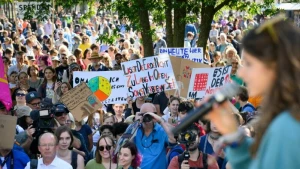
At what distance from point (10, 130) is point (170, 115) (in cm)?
276

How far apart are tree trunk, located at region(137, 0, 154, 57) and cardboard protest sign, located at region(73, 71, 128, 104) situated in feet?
5.21

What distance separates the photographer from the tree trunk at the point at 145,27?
1281 centimetres

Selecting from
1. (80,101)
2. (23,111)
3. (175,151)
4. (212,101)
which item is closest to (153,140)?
(175,151)

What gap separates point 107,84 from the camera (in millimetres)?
11508

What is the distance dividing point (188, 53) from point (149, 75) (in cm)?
146

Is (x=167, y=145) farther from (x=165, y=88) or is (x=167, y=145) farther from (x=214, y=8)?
(x=214, y=8)

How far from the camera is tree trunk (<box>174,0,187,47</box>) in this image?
1270 centimetres

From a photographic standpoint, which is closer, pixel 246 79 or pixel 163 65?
pixel 246 79

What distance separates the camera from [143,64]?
11500 millimetres

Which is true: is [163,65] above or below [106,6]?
below

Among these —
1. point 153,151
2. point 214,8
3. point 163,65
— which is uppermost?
point 214,8

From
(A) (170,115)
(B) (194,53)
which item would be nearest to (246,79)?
(A) (170,115)

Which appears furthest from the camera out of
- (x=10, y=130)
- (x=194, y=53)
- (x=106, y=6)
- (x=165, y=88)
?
(x=106, y=6)

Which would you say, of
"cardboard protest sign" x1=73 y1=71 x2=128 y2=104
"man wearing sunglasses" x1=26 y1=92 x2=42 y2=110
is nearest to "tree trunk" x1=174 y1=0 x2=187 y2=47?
"cardboard protest sign" x1=73 y1=71 x2=128 y2=104
